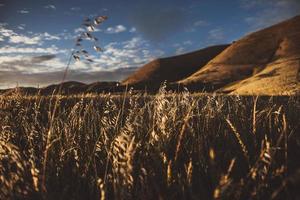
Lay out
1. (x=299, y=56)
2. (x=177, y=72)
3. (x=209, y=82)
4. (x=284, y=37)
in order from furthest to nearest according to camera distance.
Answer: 1. (x=177, y=72)
2. (x=284, y=37)
3. (x=209, y=82)
4. (x=299, y=56)

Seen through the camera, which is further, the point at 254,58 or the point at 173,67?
the point at 173,67

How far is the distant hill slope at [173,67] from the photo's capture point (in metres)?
65.2

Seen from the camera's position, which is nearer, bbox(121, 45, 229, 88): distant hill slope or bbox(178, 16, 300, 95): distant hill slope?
bbox(178, 16, 300, 95): distant hill slope

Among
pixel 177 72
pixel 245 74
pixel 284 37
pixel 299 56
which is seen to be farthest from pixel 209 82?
pixel 177 72

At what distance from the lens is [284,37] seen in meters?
53.6

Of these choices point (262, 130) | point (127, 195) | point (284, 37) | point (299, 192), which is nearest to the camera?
point (127, 195)

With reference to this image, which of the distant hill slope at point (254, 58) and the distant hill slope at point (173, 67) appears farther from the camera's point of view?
the distant hill slope at point (173, 67)

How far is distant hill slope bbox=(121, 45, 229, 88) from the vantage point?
65250 millimetres

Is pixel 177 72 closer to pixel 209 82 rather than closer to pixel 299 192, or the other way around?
pixel 209 82

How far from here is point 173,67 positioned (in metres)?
69.9

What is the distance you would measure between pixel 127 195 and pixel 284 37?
185 feet

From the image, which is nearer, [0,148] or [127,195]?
[127,195]

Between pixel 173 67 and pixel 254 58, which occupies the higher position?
pixel 173 67

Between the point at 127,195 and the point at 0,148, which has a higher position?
the point at 0,148
